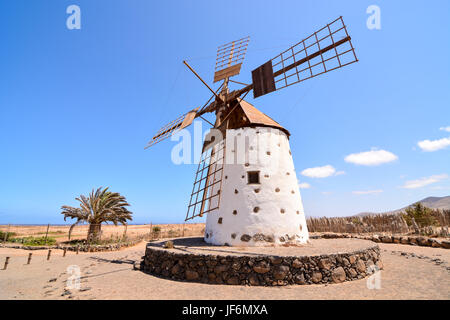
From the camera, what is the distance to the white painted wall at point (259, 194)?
850cm

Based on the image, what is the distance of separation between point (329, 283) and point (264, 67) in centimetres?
901

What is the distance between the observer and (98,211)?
1731 centimetres

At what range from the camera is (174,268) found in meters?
A: 7.06

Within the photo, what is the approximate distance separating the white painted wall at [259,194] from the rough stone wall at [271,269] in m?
2.03

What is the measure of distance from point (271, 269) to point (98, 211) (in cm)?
1624

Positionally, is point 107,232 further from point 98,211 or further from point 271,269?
point 271,269

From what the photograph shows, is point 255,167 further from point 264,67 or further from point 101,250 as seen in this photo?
point 101,250

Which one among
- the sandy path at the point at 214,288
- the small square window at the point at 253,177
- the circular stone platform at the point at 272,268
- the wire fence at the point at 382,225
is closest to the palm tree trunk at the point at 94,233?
the sandy path at the point at 214,288

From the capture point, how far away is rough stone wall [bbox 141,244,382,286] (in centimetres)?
609

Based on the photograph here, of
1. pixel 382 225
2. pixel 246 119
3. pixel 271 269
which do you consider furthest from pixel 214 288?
pixel 382 225

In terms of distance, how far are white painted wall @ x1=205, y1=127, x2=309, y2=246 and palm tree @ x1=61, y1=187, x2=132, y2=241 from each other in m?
11.5

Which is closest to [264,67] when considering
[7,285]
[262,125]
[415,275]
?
[262,125]

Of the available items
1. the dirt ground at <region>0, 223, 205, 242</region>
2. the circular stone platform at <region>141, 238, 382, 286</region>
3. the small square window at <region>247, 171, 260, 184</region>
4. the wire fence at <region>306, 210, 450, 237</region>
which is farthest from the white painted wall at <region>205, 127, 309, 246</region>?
the dirt ground at <region>0, 223, 205, 242</region>
